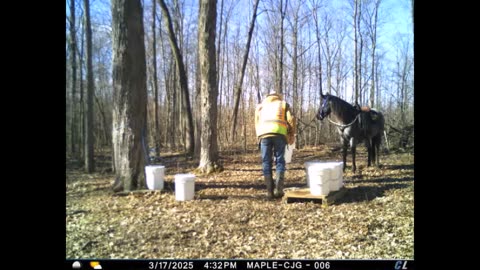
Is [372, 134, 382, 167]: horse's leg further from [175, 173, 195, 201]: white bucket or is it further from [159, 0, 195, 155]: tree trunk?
[159, 0, 195, 155]: tree trunk

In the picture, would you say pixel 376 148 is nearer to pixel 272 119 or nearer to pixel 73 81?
pixel 272 119

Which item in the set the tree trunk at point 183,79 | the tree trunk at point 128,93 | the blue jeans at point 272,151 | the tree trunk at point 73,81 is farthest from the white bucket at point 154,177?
the tree trunk at point 183,79

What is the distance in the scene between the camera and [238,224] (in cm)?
303

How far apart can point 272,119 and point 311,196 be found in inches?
41.4

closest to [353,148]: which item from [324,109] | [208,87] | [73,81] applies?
[324,109]

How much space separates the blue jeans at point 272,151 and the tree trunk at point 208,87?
1423 millimetres

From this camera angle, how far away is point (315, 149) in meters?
4.13

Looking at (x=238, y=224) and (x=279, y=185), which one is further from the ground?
(x=279, y=185)

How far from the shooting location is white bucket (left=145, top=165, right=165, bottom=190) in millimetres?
3709

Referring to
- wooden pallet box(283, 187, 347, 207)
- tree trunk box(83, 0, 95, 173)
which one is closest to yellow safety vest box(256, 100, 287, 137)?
wooden pallet box(283, 187, 347, 207)

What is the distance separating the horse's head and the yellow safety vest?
54cm

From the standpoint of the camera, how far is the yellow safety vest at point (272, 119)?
378cm
